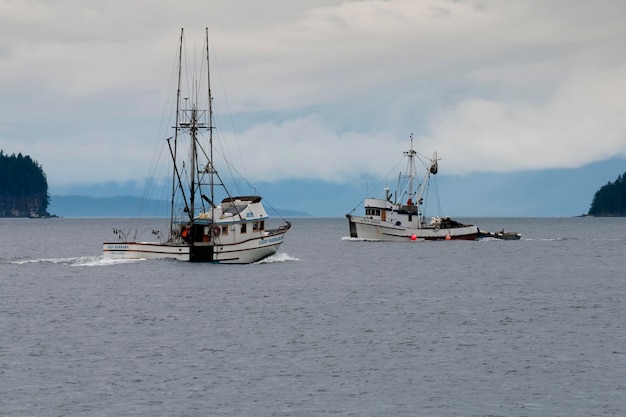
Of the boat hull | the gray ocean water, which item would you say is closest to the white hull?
the gray ocean water

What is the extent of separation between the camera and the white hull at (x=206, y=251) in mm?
92250

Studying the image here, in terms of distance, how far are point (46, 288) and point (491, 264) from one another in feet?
178

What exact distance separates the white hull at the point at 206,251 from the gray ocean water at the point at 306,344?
1.58 meters

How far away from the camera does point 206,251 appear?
3622 inches

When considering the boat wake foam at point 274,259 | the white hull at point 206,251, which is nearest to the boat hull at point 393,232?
the boat wake foam at point 274,259

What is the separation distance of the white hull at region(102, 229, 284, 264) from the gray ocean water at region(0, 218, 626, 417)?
1579mm

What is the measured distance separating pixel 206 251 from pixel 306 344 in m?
42.8

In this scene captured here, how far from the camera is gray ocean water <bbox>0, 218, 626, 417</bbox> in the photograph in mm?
37562

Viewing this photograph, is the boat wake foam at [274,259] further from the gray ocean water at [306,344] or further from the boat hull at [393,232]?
the boat hull at [393,232]

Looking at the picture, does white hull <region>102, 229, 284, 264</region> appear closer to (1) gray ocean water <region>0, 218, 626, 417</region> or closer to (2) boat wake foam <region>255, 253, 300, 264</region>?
(1) gray ocean water <region>0, 218, 626, 417</region>

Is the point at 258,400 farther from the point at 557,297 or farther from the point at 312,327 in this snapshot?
the point at 557,297

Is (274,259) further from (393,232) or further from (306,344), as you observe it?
(306,344)

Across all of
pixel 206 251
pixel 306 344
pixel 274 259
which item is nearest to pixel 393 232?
pixel 274 259

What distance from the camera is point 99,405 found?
121 ft
